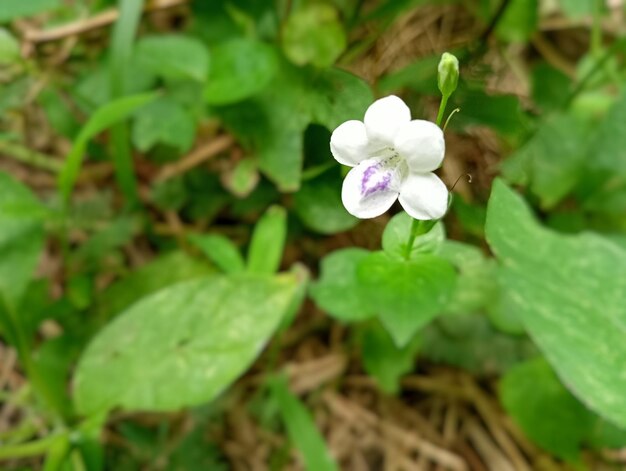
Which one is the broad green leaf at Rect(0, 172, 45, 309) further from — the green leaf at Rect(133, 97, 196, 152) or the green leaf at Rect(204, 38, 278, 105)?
the green leaf at Rect(204, 38, 278, 105)

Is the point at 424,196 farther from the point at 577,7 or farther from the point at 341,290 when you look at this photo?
the point at 577,7

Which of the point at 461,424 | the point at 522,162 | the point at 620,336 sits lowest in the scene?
the point at 461,424

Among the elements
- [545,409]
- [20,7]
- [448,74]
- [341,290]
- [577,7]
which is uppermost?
[448,74]

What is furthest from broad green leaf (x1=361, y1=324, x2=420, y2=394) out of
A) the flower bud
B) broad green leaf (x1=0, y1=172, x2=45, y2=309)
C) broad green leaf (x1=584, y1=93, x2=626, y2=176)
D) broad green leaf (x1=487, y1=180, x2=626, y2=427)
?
the flower bud

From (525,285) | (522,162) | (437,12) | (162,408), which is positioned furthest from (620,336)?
(437,12)

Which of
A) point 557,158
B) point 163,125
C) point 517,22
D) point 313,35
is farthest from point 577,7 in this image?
point 163,125

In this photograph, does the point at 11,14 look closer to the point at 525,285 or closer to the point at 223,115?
the point at 223,115

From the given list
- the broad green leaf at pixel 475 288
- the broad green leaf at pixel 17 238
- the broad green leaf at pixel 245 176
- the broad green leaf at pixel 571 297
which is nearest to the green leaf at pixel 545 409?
the broad green leaf at pixel 475 288
